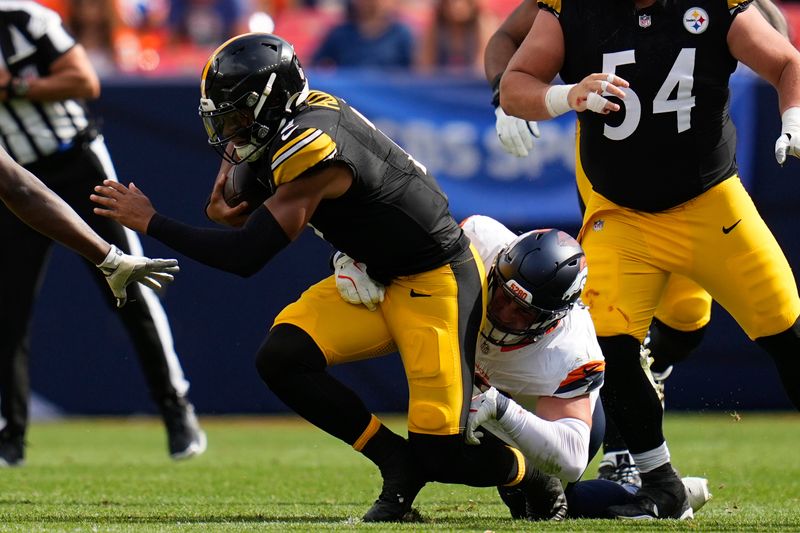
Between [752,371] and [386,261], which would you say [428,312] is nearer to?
[386,261]

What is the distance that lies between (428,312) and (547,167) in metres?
3.96

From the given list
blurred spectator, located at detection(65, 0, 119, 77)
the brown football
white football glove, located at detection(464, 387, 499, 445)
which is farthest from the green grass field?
blurred spectator, located at detection(65, 0, 119, 77)

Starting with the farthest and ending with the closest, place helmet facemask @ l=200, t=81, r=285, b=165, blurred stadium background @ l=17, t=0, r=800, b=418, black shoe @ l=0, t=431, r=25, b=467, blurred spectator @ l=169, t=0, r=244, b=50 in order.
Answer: blurred spectator @ l=169, t=0, r=244, b=50
blurred stadium background @ l=17, t=0, r=800, b=418
black shoe @ l=0, t=431, r=25, b=467
helmet facemask @ l=200, t=81, r=285, b=165

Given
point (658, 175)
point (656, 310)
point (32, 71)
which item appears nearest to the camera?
point (658, 175)

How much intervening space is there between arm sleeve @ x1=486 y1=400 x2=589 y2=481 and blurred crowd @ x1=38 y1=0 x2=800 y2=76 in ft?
16.7

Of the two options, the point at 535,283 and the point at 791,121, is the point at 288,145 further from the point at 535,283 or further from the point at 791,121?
the point at 791,121

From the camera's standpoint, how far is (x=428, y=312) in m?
4.16

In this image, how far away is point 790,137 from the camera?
388 cm

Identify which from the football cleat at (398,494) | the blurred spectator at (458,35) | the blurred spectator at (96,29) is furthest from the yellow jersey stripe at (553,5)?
the blurred spectator at (96,29)

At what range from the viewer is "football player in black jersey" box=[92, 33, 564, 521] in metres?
3.96

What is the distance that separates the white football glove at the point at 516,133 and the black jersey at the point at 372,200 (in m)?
0.70

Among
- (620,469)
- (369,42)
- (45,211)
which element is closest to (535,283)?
(620,469)

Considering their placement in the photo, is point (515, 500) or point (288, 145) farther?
point (515, 500)

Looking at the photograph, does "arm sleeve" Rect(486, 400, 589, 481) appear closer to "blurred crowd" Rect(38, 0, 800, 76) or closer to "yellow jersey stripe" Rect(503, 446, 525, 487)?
"yellow jersey stripe" Rect(503, 446, 525, 487)
